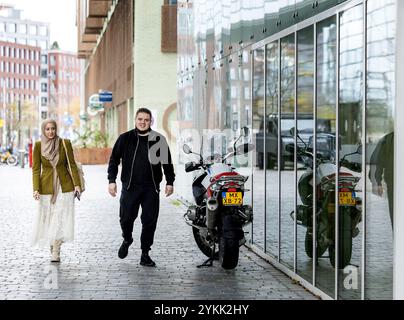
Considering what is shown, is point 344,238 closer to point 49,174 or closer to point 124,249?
point 124,249

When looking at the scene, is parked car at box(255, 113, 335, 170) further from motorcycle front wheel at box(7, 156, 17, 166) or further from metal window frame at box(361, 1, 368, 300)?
motorcycle front wheel at box(7, 156, 17, 166)

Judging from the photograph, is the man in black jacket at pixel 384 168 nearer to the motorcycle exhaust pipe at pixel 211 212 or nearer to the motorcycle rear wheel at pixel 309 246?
the motorcycle rear wheel at pixel 309 246

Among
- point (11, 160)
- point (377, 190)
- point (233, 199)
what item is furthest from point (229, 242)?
point (11, 160)

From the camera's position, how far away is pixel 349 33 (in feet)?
25.3

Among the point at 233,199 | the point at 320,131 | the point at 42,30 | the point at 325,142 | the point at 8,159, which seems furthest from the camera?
the point at 42,30

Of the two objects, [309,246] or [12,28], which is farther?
[12,28]

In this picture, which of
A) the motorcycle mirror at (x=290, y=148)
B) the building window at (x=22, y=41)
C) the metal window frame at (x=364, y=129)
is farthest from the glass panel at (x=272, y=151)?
the building window at (x=22, y=41)

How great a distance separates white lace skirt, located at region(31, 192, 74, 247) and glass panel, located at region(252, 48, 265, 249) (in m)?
2.27

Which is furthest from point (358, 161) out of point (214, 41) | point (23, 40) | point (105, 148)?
point (23, 40)

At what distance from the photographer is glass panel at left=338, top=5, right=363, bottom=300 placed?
24.4 ft

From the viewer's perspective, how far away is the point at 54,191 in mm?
11273

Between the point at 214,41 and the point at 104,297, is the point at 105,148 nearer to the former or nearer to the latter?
the point at 214,41

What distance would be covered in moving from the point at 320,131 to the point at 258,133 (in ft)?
10.6
